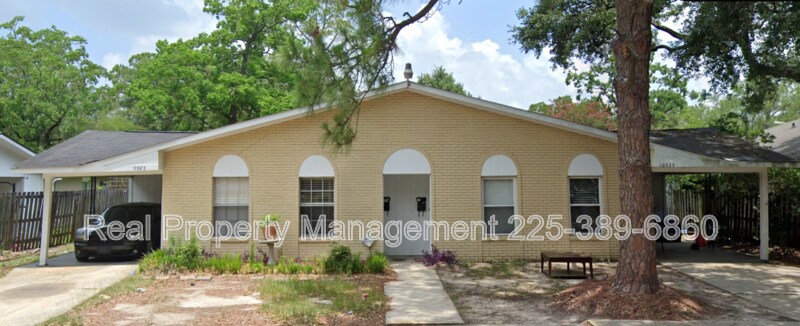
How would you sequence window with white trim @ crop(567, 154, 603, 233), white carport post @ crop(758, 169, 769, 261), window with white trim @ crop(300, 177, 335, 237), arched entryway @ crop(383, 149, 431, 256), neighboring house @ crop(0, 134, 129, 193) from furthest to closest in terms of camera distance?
neighboring house @ crop(0, 134, 129, 193)
arched entryway @ crop(383, 149, 431, 256)
window with white trim @ crop(567, 154, 603, 233)
window with white trim @ crop(300, 177, 335, 237)
white carport post @ crop(758, 169, 769, 261)

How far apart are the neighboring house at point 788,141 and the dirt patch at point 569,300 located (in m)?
8.56

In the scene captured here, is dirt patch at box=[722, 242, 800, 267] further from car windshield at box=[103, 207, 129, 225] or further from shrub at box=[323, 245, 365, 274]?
car windshield at box=[103, 207, 129, 225]

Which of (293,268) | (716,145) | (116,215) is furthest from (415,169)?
(116,215)

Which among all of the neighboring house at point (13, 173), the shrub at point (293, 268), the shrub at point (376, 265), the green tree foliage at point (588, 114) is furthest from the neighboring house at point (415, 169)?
the green tree foliage at point (588, 114)

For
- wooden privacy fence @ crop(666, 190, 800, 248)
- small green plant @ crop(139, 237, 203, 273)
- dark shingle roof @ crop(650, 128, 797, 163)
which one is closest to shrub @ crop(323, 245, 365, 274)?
small green plant @ crop(139, 237, 203, 273)

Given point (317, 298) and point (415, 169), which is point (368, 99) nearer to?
point (415, 169)

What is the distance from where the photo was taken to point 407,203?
46.8ft

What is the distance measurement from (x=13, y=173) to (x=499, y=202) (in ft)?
59.2

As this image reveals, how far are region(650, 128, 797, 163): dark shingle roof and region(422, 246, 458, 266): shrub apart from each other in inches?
234

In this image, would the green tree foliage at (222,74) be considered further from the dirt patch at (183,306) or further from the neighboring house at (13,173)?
the dirt patch at (183,306)

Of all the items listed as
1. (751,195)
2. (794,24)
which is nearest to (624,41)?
(794,24)

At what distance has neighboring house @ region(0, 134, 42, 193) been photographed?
19750 millimetres

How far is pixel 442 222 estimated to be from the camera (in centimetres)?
1311

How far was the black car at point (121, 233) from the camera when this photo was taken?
1314 centimetres
